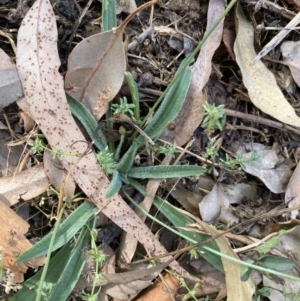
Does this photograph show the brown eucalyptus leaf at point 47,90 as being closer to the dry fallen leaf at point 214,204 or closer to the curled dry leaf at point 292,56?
the dry fallen leaf at point 214,204

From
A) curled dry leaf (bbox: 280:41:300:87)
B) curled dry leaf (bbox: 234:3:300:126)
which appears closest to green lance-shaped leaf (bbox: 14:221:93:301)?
curled dry leaf (bbox: 234:3:300:126)

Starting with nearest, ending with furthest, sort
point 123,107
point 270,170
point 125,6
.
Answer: point 123,107, point 125,6, point 270,170

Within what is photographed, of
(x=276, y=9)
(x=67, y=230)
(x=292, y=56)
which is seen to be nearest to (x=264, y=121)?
(x=292, y=56)

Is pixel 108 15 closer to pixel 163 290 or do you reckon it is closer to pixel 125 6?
pixel 125 6

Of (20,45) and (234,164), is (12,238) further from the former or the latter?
(234,164)

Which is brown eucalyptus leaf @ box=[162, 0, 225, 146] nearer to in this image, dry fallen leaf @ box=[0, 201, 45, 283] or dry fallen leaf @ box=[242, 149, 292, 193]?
dry fallen leaf @ box=[242, 149, 292, 193]

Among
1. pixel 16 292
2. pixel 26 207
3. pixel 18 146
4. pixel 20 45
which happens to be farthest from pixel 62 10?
pixel 16 292
